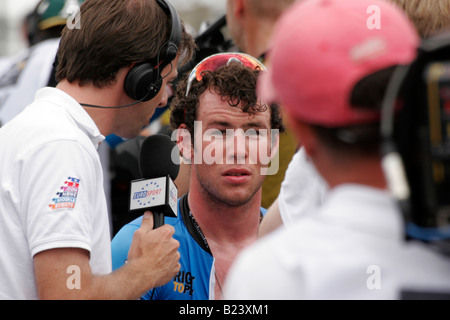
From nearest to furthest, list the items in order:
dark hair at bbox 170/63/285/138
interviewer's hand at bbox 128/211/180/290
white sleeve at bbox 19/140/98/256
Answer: white sleeve at bbox 19/140/98/256 → interviewer's hand at bbox 128/211/180/290 → dark hair at bbox 170/63/285/138

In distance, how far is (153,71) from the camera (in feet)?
9.38

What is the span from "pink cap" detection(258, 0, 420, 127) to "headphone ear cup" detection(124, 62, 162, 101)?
4.68 ft

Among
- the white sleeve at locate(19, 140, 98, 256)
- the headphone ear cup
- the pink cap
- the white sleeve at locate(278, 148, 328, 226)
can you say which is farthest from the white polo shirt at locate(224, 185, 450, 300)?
the headphone ear cup

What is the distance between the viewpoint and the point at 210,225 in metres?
3.23

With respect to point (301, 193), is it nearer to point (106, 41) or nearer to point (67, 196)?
point (67, 196)

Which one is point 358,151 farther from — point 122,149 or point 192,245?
point 122,149

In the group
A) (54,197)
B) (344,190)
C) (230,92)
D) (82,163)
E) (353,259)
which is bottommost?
(353,259)

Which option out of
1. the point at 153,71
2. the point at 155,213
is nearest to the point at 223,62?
the point at 153,71

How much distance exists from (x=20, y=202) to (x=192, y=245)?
1.04 m

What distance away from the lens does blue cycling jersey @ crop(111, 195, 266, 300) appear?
2867mm

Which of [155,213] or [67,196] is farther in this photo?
[155,213]

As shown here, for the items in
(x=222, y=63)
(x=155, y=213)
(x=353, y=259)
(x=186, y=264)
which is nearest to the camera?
(x=353, y=259)

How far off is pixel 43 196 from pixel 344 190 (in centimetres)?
119

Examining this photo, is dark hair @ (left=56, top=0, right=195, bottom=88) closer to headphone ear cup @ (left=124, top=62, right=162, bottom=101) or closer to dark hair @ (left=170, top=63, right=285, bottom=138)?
headphone ear cup @ (left=124, top=62, right=162, bottom=101)
